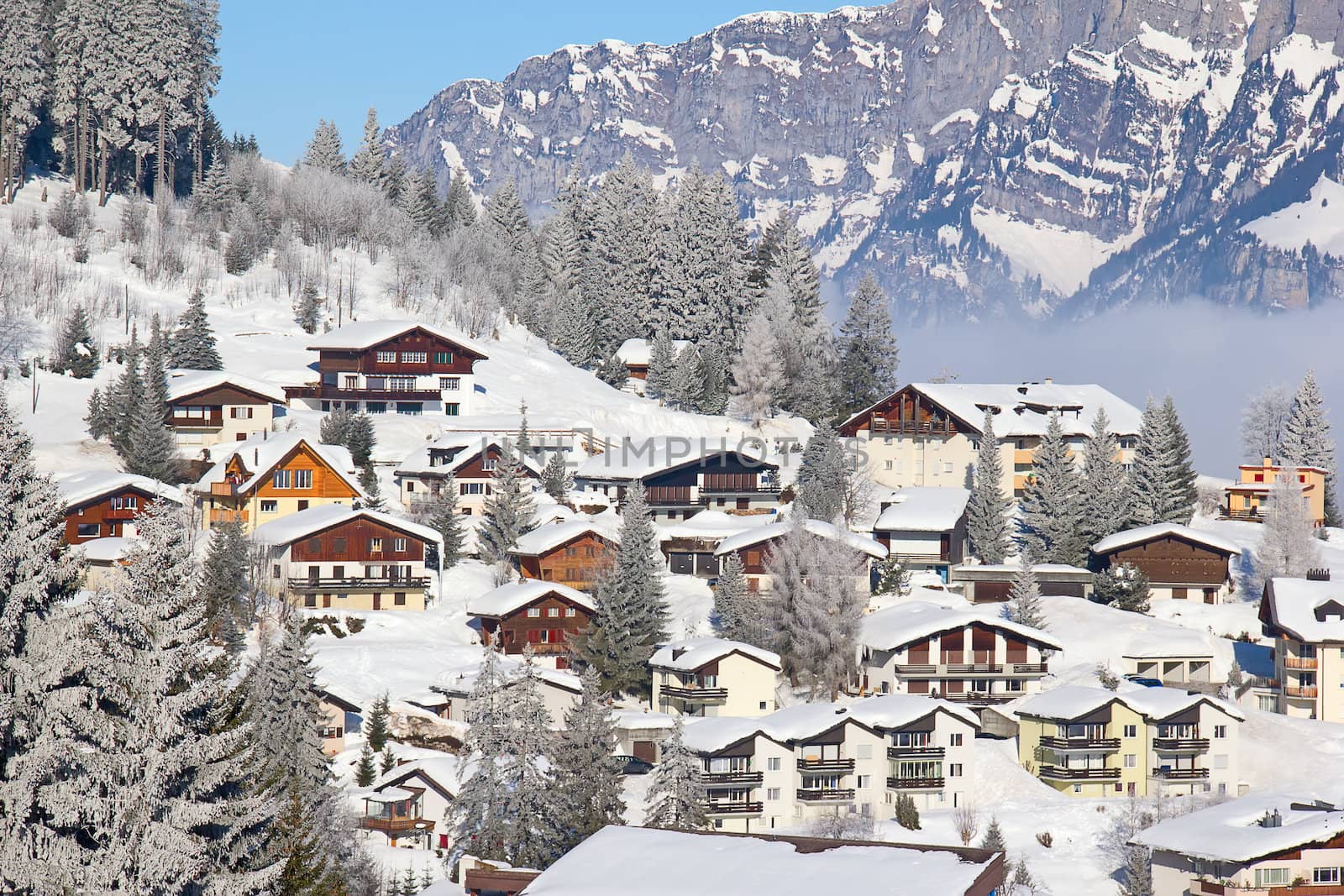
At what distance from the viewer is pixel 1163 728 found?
66875 millimetres

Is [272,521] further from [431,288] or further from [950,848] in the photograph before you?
[950,848]

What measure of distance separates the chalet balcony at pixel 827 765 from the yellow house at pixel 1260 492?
43439 mm

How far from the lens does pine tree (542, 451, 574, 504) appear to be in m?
88.5

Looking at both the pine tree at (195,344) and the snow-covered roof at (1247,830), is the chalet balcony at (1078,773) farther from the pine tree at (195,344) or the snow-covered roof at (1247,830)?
the pine tree at (195,344)

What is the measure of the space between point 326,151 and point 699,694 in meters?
81.0

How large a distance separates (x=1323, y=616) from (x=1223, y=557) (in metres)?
9.27

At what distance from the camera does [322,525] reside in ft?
244

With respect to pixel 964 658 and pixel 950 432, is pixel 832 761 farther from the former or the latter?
pixel 950 432

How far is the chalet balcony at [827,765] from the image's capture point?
62.7 m

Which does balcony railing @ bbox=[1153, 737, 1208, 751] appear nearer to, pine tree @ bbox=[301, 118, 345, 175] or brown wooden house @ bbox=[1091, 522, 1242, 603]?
brown wooden house @ bbox=[1091, 522, 1242, 603]

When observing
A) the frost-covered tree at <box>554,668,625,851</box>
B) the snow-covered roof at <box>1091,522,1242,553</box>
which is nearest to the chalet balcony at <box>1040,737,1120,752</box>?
the snow-covered roof at <box>1091,522,1242,553</box>

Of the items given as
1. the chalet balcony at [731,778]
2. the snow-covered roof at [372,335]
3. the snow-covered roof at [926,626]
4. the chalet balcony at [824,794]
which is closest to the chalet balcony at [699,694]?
the chalet balcony at [731,778]

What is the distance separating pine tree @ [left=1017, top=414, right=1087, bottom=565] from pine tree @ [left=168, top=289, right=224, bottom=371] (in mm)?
46648

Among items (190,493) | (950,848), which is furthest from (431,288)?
(950,848)
